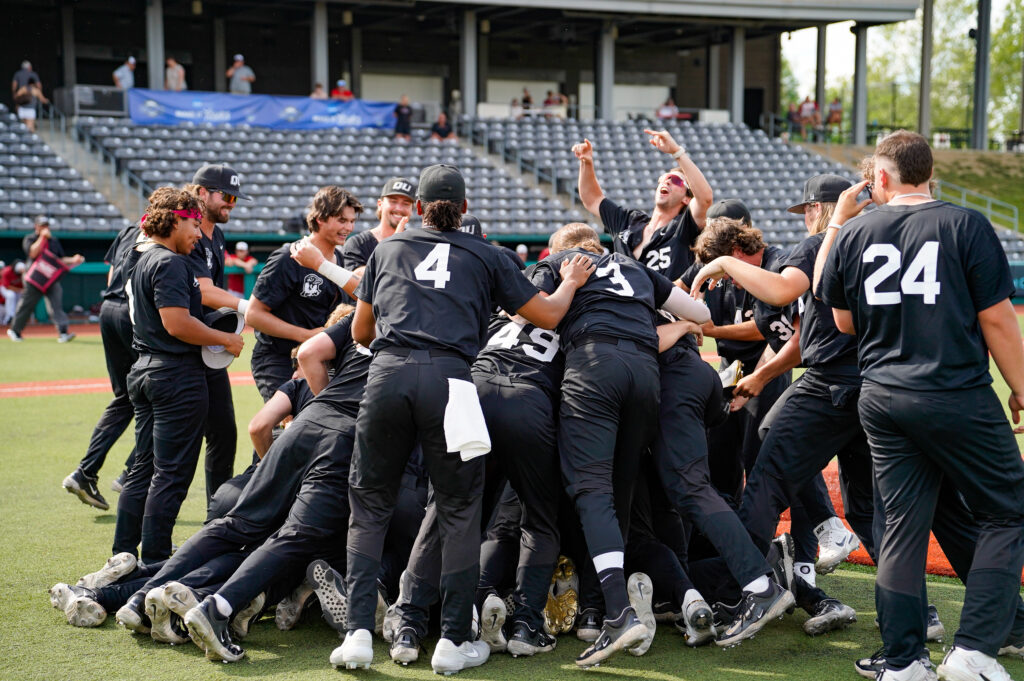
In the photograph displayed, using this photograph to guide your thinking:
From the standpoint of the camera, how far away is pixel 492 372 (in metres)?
4.98

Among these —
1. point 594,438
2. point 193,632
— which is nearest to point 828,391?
point 594,438

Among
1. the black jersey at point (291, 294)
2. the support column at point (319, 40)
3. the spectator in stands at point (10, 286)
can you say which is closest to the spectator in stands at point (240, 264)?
the spectator in stands at point (10, 286)

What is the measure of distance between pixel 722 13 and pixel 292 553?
31.7m

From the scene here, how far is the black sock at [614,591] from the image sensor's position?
4434 millimetres

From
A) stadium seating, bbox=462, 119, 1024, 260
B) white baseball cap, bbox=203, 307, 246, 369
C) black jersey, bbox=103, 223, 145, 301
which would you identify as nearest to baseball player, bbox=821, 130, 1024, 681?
white baseball cap, bbox=203, 307, 246, 369

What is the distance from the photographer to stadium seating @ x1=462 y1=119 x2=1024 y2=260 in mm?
27297

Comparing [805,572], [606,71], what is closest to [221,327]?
[805,572]

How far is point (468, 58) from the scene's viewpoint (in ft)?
103

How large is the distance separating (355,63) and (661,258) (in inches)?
1173

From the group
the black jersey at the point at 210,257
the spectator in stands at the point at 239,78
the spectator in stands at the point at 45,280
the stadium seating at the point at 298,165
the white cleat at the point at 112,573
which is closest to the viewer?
the white cleat at the point at 112,573

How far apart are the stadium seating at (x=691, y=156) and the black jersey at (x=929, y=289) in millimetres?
22099

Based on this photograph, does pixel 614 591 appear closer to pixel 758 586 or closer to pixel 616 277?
pixel 758 586

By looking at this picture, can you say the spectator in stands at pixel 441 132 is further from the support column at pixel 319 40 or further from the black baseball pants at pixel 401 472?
the black baseball pants at pixel 401 472

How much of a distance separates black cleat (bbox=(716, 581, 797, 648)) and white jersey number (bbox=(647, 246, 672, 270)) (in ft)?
8.66
